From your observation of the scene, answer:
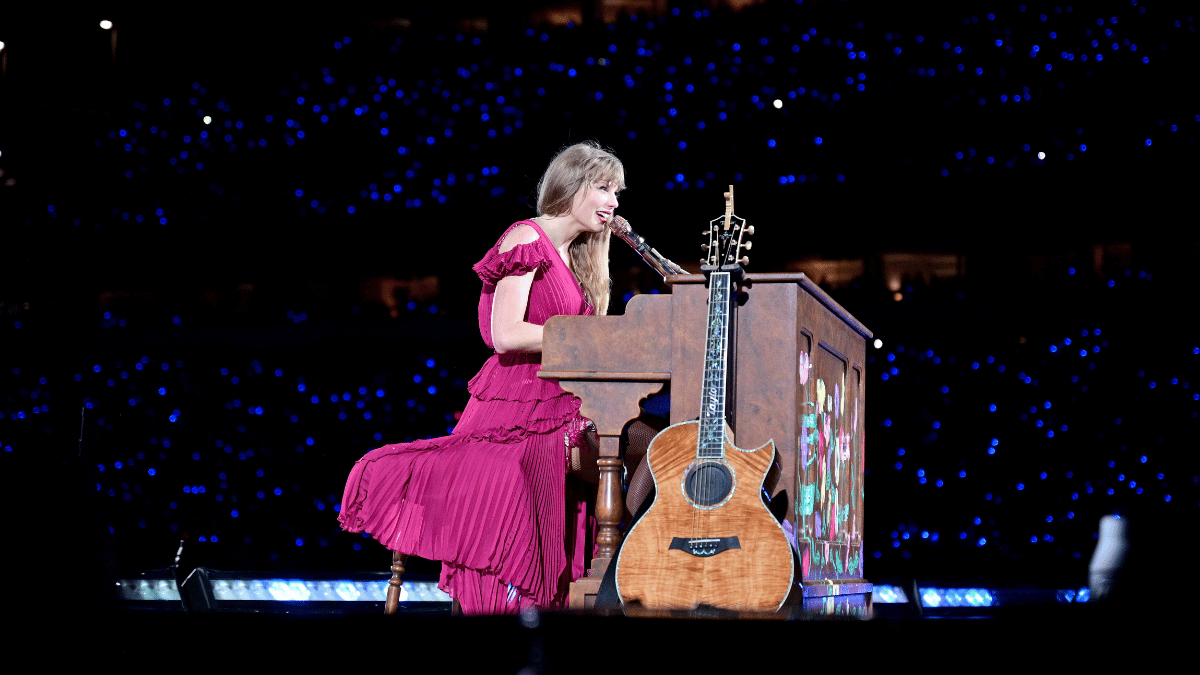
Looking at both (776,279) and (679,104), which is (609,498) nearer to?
(776,279)

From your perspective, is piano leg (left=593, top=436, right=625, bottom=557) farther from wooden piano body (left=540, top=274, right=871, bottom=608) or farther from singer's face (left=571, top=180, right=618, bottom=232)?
singer's face (left=571, top=180, right=618, bottom=232)

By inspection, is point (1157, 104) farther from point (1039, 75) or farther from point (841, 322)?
point (841, 322)

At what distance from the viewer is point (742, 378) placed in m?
2.03

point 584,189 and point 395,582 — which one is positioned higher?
point 584,189

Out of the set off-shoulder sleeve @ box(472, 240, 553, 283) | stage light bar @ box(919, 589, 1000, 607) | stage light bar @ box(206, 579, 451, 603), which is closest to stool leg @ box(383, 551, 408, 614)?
off-shoulder sleeve @ box(472, 240, 553, 283)

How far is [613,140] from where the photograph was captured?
7223 millimetres

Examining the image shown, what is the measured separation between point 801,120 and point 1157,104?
204cm

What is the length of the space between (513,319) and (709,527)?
2.59 ft

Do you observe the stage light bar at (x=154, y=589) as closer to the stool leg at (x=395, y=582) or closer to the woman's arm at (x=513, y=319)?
the stool leg at (x=395, y=582)

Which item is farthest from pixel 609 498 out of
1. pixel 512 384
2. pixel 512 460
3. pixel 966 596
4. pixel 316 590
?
pixel 316 590

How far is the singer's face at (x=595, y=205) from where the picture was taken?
257cm

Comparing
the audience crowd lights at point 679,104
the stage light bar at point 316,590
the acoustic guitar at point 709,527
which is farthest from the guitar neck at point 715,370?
the audience crowd lights at point 679,104

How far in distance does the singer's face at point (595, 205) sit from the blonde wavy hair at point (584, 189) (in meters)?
0.01

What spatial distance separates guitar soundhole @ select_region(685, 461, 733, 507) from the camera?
1844mm
